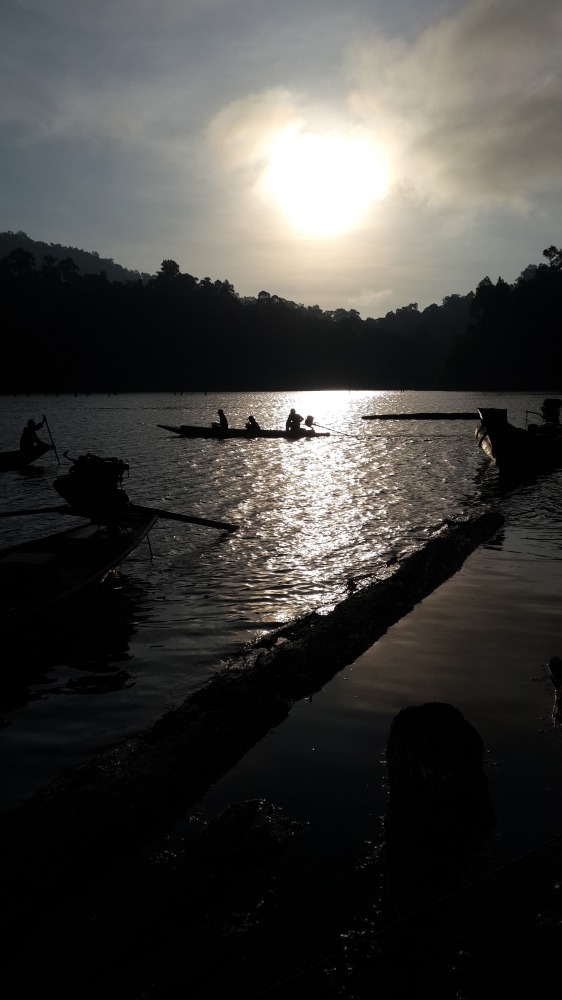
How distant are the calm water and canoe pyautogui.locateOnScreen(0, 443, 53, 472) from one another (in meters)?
0.77

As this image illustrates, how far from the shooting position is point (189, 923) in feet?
14.3

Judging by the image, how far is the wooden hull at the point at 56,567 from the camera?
9719 millimetres

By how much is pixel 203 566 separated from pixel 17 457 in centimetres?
2160

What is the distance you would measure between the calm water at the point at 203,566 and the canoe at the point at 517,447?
1.45m

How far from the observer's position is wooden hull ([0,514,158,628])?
972 cm

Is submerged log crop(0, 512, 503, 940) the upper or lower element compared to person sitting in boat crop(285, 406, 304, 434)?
lower

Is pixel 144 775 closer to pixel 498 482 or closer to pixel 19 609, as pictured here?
pixel 19 609

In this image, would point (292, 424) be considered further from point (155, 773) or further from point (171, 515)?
point (155, 773)

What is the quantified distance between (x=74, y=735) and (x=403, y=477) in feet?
88.7

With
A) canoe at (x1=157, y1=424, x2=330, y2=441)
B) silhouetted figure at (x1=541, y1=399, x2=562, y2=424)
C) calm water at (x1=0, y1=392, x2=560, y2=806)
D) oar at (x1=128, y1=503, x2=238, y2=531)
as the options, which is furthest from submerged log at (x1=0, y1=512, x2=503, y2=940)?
canoe at (x1=157, y1=424, x2=330, y2=441)

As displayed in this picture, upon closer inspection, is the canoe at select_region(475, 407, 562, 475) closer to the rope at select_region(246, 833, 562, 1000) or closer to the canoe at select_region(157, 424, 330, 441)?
the canoe at select_region(157, 424, 330, 441)

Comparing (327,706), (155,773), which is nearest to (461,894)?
(155,773)

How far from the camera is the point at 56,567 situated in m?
11.1

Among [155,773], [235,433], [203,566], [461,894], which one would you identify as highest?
[235,433]
